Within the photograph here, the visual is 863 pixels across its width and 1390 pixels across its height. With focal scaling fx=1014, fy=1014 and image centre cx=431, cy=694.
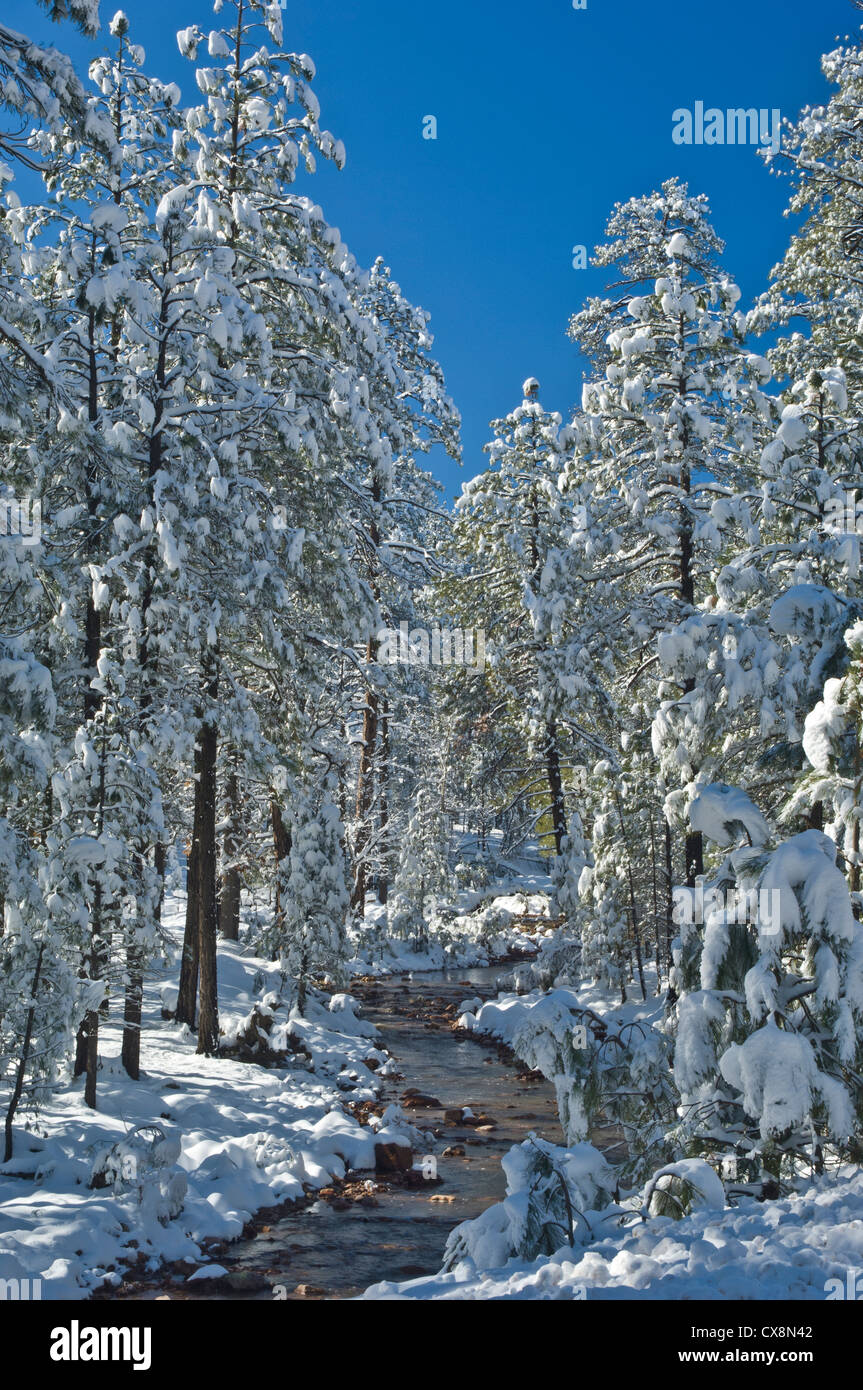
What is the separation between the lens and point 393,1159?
11.0m

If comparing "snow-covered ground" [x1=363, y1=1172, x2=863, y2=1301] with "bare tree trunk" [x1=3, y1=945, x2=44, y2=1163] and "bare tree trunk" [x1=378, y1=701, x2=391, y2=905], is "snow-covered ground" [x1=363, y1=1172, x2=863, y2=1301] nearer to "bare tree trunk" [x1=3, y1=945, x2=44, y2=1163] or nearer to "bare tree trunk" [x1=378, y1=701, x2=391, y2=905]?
"bare tree trunk" [x1=3, y1=945, x2=44, y2=1163]

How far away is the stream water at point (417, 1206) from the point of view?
7922 millimetres

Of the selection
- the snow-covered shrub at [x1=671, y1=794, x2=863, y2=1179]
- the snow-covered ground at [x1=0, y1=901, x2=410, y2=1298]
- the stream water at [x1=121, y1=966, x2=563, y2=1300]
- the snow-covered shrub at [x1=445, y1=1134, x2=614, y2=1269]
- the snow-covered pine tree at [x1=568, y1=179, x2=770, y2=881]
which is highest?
the snow-covered pine tree at [x1=568, y1=179, x2=770, y2=881]

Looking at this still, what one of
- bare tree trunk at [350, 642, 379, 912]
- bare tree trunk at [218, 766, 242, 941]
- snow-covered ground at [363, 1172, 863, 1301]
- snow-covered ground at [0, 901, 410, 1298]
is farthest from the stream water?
bare tree trunk at [350, 642, 379, 912]

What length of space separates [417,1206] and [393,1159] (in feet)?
3.99

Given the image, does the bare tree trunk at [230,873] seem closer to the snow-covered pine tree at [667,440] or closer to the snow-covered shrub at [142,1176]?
the snow-covered pine tree at [667,440]

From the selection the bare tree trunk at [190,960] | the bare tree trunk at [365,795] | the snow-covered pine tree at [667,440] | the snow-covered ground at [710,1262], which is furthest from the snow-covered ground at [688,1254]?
the bare tree trunk at [365,795]

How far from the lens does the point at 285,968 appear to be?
18188mm

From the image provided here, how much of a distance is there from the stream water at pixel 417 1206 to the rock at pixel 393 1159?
0.26 m

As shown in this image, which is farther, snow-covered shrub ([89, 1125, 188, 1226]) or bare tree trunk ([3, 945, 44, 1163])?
bare tree trunk ([3, 945, 44, 1163])

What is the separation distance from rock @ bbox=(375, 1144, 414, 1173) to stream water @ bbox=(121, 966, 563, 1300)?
260 millimetres

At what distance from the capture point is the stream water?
26.0 ft

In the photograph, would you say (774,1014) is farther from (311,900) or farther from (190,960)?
(311,900)
